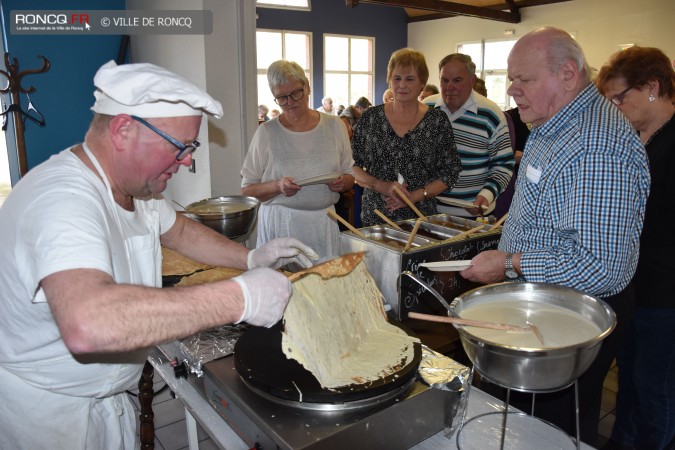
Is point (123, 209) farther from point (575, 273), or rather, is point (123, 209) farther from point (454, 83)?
point (454, 83)

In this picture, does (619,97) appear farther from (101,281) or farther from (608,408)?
(101,281)

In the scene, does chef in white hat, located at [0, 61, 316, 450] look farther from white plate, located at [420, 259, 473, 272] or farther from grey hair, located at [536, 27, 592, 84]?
grey hair, located at [536, 27, 592, 84]

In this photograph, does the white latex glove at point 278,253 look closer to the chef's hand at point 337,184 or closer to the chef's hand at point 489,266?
the chef's hand at point 489,266

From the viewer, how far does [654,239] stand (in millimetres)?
1810

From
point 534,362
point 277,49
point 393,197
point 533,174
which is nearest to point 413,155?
point 393,197

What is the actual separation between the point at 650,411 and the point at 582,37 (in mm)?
9143

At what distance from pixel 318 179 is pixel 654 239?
1478 millimetres

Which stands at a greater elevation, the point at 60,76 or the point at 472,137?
the point at 60,76

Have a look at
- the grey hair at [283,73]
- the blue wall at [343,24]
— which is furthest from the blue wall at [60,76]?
the blue wall at [343,24]

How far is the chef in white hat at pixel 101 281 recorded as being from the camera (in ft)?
2.86

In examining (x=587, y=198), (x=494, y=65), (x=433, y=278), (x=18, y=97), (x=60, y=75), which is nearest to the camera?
(x=587, y=198)

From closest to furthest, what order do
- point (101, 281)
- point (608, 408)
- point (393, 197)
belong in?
point (101, 281) → point (393, 197) → point (608, 408)

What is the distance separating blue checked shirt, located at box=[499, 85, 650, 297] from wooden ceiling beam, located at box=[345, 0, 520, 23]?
18.7 feet

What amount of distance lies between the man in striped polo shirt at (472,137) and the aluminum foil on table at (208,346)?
5.50 feet
